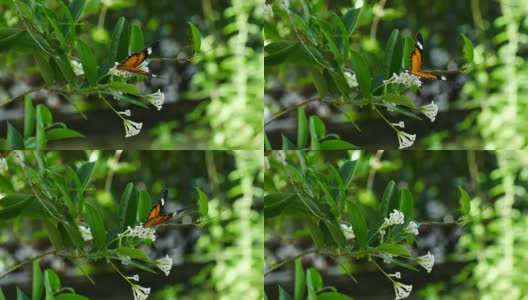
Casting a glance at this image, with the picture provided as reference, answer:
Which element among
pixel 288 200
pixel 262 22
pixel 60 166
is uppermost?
pixel 262 22

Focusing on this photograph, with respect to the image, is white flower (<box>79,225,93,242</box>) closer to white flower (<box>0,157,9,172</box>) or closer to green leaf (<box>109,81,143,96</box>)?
white flower (<box>0,157,9,172</box>)

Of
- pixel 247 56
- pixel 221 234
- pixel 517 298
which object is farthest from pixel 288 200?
pixel 517 298

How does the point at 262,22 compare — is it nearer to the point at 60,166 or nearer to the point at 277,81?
the point at 277,81

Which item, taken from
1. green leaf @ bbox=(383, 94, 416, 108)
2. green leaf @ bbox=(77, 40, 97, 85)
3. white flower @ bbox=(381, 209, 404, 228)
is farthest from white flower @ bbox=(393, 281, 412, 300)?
green leaf @ bbox=(77, 40, 97, 85)

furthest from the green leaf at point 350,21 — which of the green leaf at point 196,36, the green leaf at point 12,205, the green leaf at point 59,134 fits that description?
the green leaf at point 12,205

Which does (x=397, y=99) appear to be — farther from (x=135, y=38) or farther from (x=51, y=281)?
(x=51, y=281)

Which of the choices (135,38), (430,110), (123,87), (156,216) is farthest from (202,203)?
(430,110)
